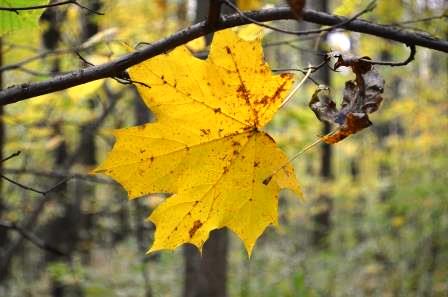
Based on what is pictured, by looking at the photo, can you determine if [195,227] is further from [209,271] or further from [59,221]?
[59,221]

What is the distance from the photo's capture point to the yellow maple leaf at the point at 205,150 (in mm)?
881

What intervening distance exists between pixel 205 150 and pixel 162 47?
0.72 feet

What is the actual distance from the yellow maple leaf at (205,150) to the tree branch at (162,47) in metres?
0.05

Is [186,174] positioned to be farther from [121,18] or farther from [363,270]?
[121,18]

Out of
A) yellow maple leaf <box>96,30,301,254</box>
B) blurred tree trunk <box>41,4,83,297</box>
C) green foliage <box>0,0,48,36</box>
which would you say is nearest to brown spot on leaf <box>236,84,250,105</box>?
yellow maple leaf <box>96,30,301,254</box>

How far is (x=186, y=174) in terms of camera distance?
0.94m

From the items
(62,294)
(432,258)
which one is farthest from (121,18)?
(432,258)

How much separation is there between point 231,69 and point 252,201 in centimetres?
26

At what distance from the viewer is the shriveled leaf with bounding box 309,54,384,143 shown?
794 millimetres

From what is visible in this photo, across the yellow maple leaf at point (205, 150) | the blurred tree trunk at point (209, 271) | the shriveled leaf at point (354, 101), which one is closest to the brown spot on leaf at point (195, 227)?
the yellow maple leaf at point (205, 150)

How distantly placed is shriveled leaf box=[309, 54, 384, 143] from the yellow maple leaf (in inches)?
3.2

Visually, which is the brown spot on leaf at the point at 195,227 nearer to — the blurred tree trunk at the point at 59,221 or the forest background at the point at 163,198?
the forest background at the point at 163,198

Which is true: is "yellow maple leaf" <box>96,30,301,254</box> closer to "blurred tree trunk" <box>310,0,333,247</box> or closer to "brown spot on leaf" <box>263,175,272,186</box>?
"brown spot on leaf" <box>263,175,272,186</box>

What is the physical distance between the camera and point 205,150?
3.09ft
